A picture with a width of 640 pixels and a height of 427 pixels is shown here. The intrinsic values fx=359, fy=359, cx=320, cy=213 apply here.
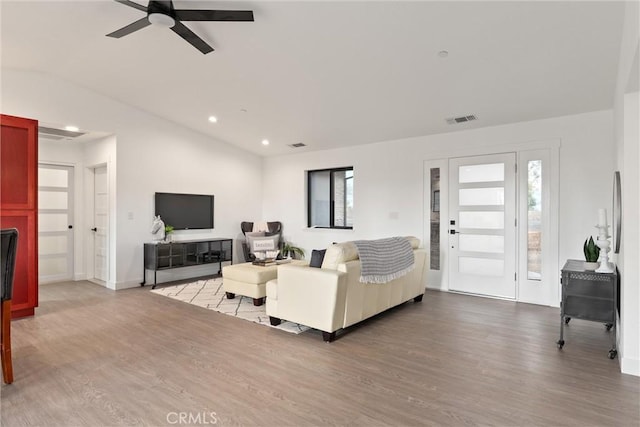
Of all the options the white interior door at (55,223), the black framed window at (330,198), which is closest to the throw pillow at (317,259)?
the black framed window at (330,198)

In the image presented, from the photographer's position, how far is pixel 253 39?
3.67 meters

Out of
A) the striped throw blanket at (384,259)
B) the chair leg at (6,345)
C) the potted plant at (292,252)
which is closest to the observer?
the chair leg at (6,345)

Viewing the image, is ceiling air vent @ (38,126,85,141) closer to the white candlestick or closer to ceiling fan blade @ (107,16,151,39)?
ceiling fan blade @ (107,16,151,39)

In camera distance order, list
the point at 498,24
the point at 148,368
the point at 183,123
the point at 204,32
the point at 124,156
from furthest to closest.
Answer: the point at 183,123 < the point at 124,156 < the point at 204,32 < the point at 498,24 < the point at 148,368

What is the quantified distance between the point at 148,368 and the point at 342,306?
1.70 m

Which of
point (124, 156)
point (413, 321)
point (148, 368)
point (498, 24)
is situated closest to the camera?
point (148, 368)

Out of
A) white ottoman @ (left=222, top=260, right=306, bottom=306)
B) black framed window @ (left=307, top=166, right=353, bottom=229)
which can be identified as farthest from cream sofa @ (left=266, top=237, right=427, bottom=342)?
black framed window @ (left=307, top=166, right=353, bottom=229)

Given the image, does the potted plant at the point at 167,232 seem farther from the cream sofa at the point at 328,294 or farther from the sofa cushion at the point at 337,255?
the sofa cushion at the point at 337,255

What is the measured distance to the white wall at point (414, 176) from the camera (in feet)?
14.5

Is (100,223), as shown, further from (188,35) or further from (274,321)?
(188,35)

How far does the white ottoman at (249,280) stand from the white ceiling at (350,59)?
2381 millimetres

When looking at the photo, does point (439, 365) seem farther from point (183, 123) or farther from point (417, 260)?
point (183, 123)

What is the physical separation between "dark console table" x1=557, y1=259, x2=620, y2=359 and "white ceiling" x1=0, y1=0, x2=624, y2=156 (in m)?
2.02

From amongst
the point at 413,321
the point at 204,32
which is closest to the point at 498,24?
the point at 204,32
